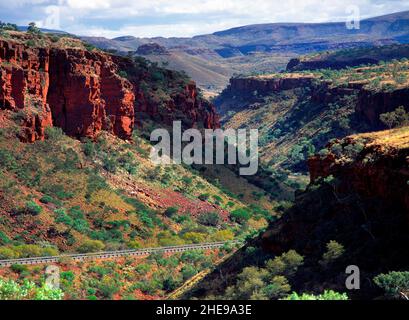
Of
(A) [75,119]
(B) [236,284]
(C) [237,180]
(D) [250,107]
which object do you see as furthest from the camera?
(D) [250,107]

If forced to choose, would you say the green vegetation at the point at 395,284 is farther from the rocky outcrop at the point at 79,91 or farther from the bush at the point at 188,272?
the rocky outcrop at the point at 79,91

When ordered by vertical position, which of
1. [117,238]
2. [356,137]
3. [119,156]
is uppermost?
[356,137]

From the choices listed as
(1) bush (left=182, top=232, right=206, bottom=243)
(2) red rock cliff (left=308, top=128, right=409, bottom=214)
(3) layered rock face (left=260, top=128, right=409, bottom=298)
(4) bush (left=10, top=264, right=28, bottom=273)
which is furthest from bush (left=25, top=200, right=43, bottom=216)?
(2) red rock cliff (left=308, top=128, right=409, bottom=214)

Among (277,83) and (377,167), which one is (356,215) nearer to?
(377,167)

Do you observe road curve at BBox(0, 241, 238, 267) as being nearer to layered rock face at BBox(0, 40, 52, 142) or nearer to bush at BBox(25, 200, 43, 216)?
bush at BBox(25, 200, 43, 216)

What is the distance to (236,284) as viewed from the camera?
40.1 m

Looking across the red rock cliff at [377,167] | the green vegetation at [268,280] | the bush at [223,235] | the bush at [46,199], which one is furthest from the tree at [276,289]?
the bush at [223,235]

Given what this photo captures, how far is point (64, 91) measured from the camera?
72812 millimetres

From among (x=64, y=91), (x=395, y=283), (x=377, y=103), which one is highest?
(x=64, y=91)

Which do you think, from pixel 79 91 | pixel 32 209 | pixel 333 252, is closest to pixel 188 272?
pixel 32 209

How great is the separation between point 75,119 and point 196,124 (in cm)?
2605

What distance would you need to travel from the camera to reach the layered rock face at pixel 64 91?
6700 centimetres

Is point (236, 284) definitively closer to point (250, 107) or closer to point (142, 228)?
point (142, 228)
